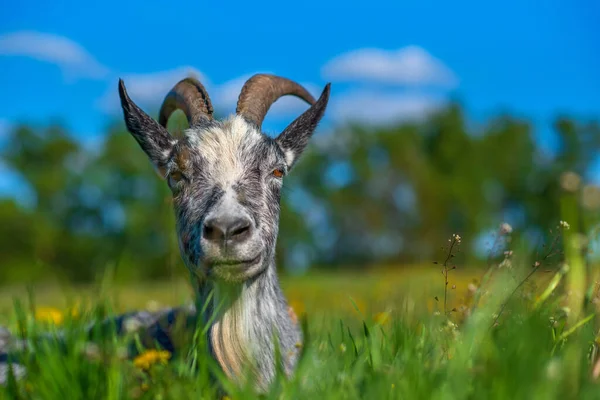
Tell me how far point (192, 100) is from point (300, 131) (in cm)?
107

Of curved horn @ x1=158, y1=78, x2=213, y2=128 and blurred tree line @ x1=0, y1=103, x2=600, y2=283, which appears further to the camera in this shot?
blurred tree line @ x1=0, y1=103, x2=600, y2=283

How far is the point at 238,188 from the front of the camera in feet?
16.0

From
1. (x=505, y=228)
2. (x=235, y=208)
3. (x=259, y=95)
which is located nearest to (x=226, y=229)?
(x=235, y=208)

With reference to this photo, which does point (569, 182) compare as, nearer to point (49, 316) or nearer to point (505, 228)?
point (505, 228)

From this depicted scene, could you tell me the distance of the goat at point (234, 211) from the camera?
4414mm

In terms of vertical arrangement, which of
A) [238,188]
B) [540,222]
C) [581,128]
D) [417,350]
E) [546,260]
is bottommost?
[540,222]

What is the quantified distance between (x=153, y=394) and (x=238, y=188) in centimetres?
209

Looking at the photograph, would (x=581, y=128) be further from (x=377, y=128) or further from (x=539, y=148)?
(x=377, y=128)

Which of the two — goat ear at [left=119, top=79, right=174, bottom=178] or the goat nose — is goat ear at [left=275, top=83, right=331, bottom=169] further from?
the goat nose

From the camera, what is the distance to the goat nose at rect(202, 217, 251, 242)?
4266mm

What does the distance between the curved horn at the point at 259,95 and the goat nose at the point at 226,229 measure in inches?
62.9

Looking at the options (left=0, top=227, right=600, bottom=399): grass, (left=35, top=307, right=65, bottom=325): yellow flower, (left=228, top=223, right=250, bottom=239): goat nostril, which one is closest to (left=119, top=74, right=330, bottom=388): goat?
(left=228, top=223, right=250, bottom=239): goat nostril

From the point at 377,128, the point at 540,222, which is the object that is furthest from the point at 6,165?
the point at 540,222

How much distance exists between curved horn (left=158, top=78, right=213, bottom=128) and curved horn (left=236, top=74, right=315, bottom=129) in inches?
13.8
